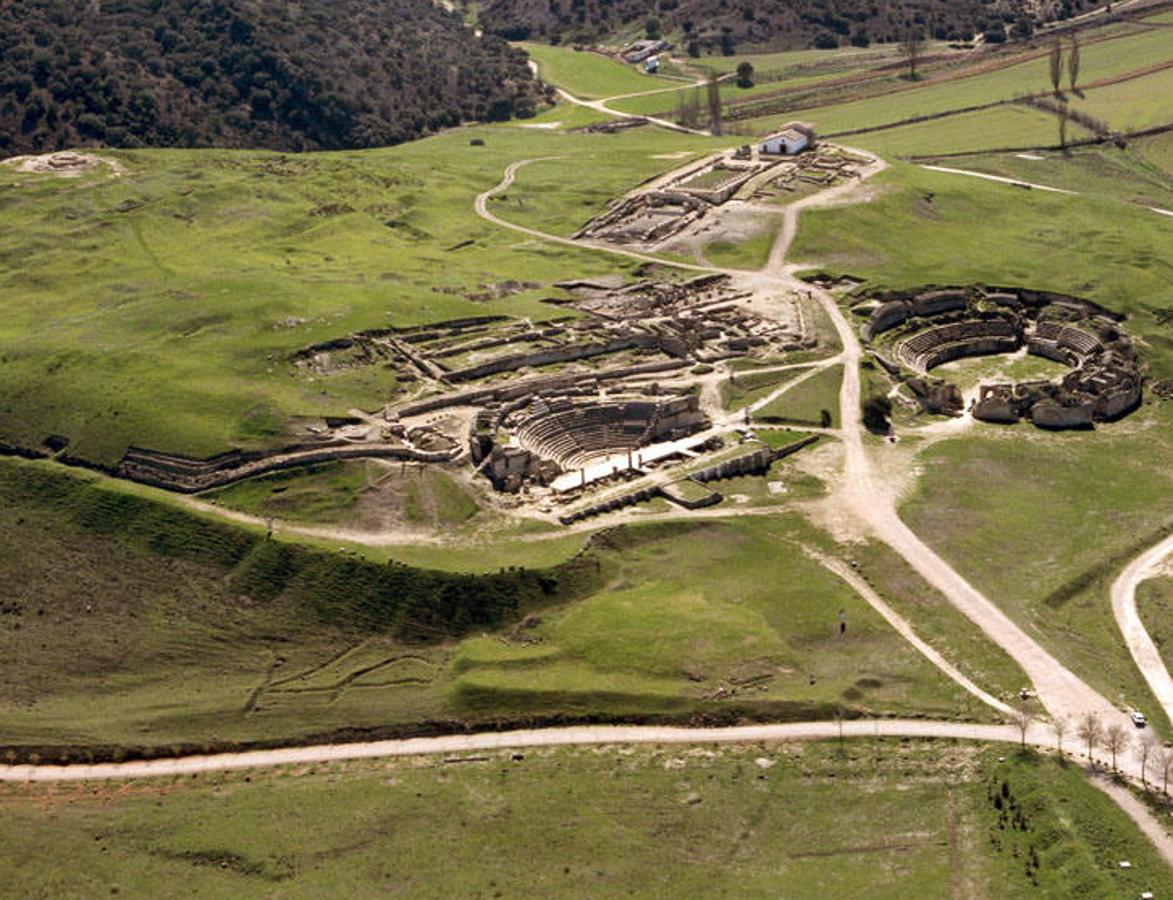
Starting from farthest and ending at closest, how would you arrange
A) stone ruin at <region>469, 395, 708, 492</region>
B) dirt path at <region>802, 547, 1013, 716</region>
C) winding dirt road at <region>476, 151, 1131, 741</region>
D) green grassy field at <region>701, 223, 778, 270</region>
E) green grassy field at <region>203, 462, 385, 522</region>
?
green grassy field at <region>701, 223, 778, 270</region> < stone ruin at <region>469, 395, 708, 492</region> < green grassy field at <region>203, 462, 385, 522</region> < dirt path at <region>802, 547, 1013, 716</region> < winding dirt road at <region>476, 151, 1131, 741</region>

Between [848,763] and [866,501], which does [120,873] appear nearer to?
[848,763]

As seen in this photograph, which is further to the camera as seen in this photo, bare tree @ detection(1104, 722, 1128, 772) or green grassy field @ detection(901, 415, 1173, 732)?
green grassy field @ detection(901, 415, 1173, 732)

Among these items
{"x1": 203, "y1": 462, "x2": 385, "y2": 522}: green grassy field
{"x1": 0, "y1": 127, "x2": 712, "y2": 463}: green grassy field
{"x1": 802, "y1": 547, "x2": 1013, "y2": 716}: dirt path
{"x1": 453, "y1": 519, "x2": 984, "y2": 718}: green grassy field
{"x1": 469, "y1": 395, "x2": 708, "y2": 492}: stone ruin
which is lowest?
{"x1": 802, "y1": 547, "x2": 1013, "y2": 716}: dirt path

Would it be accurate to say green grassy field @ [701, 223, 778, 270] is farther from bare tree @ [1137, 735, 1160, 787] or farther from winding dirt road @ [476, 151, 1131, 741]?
bare tree @ [1137, 735, 1160, 787]

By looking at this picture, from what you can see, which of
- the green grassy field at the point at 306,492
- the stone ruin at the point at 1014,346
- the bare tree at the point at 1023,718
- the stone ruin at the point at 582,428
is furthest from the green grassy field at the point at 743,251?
the bare tree at the point at 1023,718

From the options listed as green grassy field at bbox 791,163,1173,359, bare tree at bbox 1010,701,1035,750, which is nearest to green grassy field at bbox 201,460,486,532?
bare tree at bbox 1010,701,1035,750

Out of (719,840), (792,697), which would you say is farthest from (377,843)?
(792,697)
